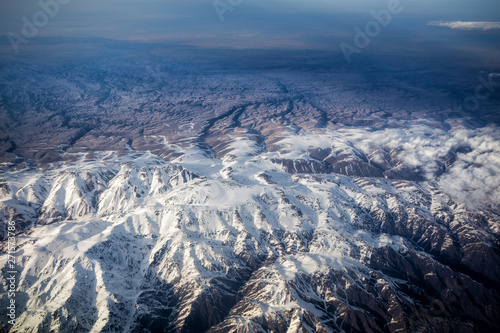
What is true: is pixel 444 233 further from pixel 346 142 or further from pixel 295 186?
pixel 346 142

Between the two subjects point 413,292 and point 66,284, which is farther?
point 413,292

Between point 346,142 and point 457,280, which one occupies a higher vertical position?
point 346,142

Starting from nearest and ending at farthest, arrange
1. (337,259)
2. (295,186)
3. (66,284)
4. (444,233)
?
(66,284)
(337,259)
(444,233)
(295,186)

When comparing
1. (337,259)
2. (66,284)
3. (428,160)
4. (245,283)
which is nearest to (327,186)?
(337,259)

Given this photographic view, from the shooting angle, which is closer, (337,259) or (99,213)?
(337,259)

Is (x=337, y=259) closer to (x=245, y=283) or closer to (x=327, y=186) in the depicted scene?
(x=245, y=283)

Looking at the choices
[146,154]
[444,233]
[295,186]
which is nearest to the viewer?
[444,233]

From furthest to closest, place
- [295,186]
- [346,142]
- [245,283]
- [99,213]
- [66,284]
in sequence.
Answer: [346,142], [295,186], [99,213], [245,283], [66,284]

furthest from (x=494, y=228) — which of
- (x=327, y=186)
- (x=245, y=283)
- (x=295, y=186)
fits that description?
(x=245, y=283)

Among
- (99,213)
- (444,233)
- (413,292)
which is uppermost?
(99,213)
